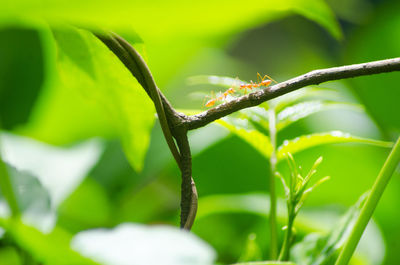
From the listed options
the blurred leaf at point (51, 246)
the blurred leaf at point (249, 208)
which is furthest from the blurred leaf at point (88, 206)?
the blurred leaf at point (51, 246)

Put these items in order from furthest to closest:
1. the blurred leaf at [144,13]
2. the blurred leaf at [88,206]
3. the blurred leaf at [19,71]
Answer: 1. the blurred leaf at [19,71]
2. the blurred leaf at [88,206]
3. the blurred leaf at [144,13]

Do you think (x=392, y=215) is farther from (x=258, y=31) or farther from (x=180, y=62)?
(x=258, y=31)

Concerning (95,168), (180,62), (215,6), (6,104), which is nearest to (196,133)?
(95,168)

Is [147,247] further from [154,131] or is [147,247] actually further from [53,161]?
[154,131]

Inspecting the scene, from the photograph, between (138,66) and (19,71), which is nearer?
(138,66)

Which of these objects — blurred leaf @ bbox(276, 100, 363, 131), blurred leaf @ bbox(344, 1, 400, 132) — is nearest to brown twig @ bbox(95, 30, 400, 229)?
blurred leaf @ bbox(276, 100, 363, 131)

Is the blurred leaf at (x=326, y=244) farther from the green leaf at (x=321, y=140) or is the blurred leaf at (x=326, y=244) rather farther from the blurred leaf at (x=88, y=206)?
the blurred leaf at (x=88, y=206)

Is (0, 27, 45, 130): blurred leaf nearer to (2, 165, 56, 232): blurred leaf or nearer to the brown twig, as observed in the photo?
(2, 165, 56, 232): blurred leaf

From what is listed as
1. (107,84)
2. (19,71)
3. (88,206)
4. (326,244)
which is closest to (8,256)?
(107,84)
